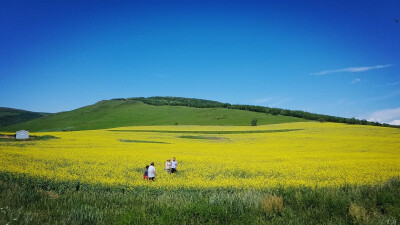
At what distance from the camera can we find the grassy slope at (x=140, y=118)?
7781 centimetres

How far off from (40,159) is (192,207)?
49.4ft

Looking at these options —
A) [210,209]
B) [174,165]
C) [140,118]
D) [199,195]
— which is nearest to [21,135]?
[174,165]

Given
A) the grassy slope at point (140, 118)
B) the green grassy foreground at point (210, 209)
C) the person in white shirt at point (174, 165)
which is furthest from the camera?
the grassy slope at point (140, 118)

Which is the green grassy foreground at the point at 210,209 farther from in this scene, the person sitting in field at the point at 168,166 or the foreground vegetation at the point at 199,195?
the person sitting in field at the point at 168,166

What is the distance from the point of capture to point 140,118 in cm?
8888

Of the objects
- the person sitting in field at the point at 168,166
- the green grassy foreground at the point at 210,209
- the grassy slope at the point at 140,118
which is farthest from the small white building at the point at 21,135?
the grassy slope at the point at 140,118

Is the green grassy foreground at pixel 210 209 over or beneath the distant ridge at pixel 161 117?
beneath

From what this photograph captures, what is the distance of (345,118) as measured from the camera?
79.1 meters

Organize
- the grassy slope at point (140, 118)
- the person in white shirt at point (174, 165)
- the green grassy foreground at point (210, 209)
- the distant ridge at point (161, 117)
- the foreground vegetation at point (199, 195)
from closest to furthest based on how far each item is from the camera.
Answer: the green grassy foreground at point (210, 209)
the foreground vegetation at point (199, 195)
the person in white shirt at point (174, 165)
the distant ridge at point (161, 117)
the grassy slope at point (140, 118)

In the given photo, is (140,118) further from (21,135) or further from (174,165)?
(174,165)

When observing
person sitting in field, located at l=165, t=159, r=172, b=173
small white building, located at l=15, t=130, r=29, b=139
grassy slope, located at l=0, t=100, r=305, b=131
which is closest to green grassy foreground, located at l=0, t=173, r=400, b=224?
person sitting in field, located at l=165, t=159, r=172, b=173

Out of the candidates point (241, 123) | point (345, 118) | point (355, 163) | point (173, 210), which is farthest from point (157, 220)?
point (345, 118)

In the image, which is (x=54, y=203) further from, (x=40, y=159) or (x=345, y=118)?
(x=345, y=118)

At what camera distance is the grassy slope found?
255 ft
